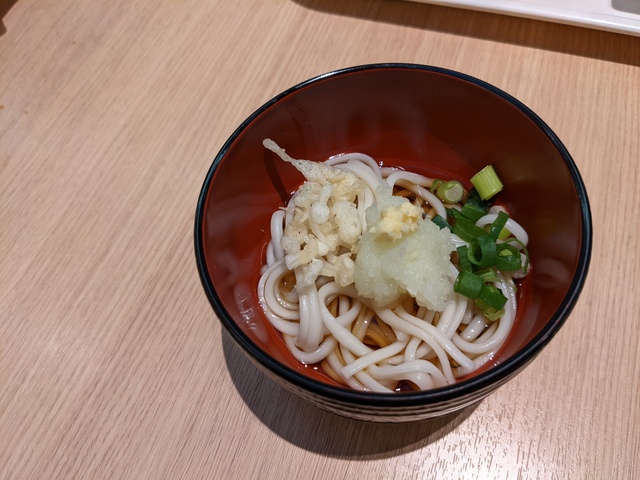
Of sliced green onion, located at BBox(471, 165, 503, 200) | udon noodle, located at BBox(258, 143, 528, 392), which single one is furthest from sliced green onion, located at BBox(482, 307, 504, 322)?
sliced green onion, located at BBox(471, 165, 503, 200)

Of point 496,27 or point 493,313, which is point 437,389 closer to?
point 493,313

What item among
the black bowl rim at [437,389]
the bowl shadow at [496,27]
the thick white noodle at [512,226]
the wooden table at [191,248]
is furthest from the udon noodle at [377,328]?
the bowl shadow at [496,27]

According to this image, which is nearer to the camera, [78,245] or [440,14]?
[78,245]

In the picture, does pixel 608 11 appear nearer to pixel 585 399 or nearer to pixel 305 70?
A: pixel 305 70

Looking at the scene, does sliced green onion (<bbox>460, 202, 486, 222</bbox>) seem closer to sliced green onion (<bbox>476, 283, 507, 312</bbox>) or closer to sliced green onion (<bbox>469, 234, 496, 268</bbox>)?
sliced green onion (<bbox>469, 234, 496, 268</bbox>)

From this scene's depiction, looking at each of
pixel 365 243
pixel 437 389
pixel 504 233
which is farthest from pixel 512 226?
pixel 437 389

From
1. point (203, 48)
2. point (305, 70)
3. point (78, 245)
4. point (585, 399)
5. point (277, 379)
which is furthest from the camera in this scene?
point (203, 48)

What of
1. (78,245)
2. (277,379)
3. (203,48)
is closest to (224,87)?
(203,48)
